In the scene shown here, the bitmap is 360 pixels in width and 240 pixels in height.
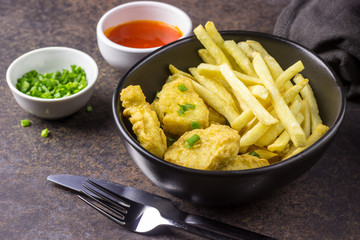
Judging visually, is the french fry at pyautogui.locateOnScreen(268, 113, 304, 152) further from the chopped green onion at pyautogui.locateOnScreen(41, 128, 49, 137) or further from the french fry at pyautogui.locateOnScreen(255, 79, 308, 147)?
the chopped green onion at pyautogui.locateOnScreen(41, 128, 49, 137)

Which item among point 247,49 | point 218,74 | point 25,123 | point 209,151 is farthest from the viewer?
point 25,123

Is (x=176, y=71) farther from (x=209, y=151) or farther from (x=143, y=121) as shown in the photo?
(x=209, y=151)

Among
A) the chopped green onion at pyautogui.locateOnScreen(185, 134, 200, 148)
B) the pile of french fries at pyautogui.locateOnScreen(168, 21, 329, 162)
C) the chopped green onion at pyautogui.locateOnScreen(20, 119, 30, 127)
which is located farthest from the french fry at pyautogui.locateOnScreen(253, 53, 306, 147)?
the chopped green onion at pyautogui.locateOnScreen(20, 119, 30, 127)

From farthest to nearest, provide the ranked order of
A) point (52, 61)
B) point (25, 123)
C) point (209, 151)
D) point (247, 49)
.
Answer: point (52, 61) < point (25, 123) < point (247, 49) < point (209, 151)

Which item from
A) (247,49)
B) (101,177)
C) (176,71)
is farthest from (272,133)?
(101,177)

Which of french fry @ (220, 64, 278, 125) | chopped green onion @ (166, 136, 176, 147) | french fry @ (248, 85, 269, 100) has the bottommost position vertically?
chopped green onion @ (166, 136, 176, 147)

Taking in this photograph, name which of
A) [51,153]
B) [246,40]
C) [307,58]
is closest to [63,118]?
[51,153]

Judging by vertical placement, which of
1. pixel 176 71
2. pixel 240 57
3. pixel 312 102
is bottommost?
pixel 176 71

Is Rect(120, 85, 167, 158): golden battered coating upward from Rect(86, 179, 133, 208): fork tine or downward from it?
upward
